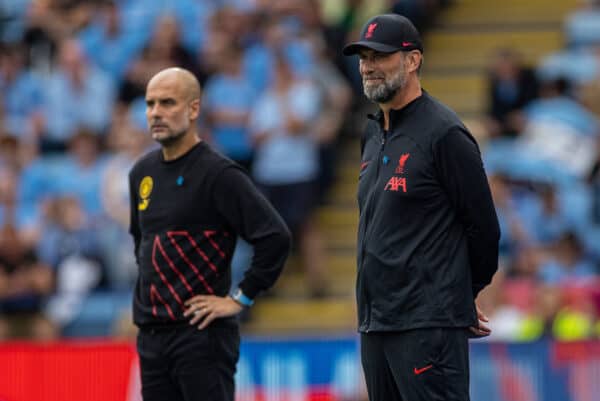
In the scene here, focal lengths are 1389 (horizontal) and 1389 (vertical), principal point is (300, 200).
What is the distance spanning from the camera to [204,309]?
7.30m

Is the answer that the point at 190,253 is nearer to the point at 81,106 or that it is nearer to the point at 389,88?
the point at 389,88

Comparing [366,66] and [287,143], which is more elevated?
[366,66]

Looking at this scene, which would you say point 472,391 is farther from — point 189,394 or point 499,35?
point 499,35

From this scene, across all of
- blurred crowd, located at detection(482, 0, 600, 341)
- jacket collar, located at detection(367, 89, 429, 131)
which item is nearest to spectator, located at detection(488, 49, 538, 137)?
blurred crowd, located at detection(482, 0, 600, 341)

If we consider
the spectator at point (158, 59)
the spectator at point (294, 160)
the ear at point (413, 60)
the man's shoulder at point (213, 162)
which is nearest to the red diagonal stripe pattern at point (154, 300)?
the man's shoulder at point (213, 162)

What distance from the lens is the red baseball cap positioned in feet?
20.6

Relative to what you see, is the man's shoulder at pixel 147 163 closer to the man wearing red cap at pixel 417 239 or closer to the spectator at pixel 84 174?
the man wearing red cap at pixel 417 239

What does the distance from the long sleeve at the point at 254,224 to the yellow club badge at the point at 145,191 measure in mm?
380

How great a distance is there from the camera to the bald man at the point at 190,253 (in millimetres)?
7348

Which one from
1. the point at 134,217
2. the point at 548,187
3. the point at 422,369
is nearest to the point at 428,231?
the point at 422,369

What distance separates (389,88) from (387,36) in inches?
9.3

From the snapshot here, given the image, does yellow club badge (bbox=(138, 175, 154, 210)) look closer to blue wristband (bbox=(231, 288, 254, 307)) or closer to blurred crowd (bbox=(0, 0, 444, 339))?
blue wristband (bbox=(231, 288, 254, 307))

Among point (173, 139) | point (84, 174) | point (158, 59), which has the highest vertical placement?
point (158, 59)

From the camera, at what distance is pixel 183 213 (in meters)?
7.40
